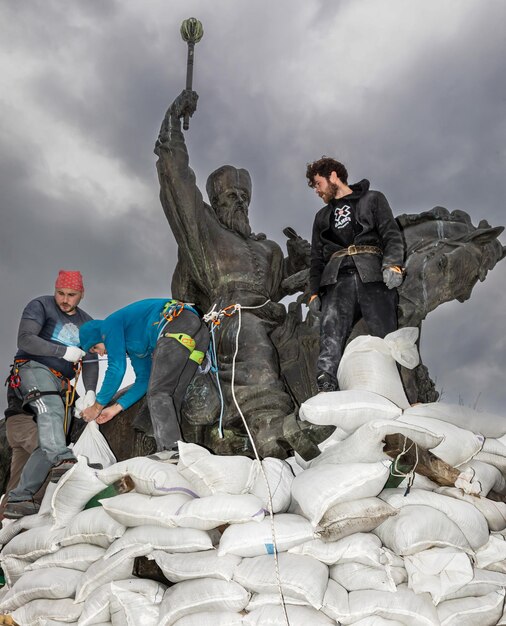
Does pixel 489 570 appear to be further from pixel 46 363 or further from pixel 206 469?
pixel 46 363

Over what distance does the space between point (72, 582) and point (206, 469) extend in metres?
0.90

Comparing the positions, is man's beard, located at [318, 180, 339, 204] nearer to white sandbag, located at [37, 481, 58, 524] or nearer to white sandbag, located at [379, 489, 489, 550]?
white sandbag, located at [379, 489, 489, 550]

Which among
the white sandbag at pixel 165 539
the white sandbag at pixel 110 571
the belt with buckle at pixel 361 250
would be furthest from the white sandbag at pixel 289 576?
the belt with buckle at pixel 361 250

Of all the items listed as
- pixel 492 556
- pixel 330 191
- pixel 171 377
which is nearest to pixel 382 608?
pixel 492 556

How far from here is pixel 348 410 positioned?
3279 millimetres

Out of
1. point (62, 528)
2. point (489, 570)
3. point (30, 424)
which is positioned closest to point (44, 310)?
point (30, 424)

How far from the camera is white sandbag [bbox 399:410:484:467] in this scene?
10.5ft

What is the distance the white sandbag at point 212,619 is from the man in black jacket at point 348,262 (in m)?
1.60

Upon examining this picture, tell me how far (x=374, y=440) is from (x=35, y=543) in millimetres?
1968

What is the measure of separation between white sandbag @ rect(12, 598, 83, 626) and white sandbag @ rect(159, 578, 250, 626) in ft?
1.87

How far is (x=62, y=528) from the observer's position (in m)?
3.63

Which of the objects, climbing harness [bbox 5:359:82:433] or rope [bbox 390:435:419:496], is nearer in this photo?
rope [bbox 390:435:419:496]

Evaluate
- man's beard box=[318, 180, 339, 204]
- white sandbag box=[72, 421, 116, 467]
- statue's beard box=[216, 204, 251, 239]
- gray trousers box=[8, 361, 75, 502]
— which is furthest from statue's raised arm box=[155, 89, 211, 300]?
white sandbag box=[72, 421, 116, 467]

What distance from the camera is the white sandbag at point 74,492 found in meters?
3.57
